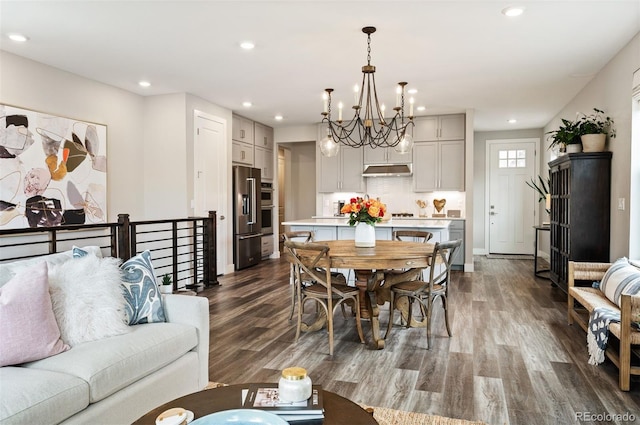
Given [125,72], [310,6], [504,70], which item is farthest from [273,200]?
[310,6]

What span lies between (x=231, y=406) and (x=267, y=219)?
6.78 meters

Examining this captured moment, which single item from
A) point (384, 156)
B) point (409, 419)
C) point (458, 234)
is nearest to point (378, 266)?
point (409, 419)

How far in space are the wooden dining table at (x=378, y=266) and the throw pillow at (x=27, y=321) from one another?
6.11 feet

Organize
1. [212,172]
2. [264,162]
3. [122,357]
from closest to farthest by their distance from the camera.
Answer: [122,357]
[212,172]
[264,162]

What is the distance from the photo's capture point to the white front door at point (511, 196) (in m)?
8.65

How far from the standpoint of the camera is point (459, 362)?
2.99m

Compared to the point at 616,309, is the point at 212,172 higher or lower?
higher

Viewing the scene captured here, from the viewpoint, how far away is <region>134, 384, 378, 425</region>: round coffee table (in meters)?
1.34

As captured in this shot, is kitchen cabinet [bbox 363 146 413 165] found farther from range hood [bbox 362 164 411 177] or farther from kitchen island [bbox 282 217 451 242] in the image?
kitchen island [bbox 282 217 451 242]

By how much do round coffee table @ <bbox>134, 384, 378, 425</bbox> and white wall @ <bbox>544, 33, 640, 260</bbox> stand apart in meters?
3.57

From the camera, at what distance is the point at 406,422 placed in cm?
216

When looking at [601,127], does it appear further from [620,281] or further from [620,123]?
[620,281]

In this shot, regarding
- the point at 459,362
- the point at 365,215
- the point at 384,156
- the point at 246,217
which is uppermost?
the point at 384,156

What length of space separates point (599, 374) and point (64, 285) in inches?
129
